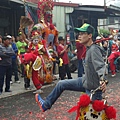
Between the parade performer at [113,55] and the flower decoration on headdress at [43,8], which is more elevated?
the flower decoration on headdress at [43,8]

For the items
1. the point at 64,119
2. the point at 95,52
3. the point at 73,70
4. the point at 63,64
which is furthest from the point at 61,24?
the point at 95,52

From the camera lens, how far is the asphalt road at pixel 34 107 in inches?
237

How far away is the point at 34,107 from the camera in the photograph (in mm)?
6918

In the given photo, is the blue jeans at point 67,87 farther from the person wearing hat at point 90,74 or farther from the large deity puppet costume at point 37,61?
the large deity puppet costume at point 37,61

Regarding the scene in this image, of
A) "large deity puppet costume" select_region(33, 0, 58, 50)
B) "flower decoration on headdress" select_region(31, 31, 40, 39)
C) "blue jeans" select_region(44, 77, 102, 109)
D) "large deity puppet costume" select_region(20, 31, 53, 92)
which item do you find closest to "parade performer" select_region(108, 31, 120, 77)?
"large deity puppet costume" select_region(33, 0, 58, 50)

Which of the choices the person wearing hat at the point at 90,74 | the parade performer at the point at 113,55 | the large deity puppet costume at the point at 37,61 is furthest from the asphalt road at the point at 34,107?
the parade performer at the point at 113,55

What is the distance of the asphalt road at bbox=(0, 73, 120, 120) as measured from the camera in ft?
19.7

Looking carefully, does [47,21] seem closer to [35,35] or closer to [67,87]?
[35,35]

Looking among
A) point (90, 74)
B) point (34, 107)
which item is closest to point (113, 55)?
point (34, 107)

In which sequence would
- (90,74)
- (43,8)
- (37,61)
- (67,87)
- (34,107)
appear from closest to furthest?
(90,74) < (67,87) < (34,107) < (37,61) < (43,8)

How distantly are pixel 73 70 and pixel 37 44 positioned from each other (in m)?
5.48

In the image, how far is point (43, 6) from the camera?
10.4 metres

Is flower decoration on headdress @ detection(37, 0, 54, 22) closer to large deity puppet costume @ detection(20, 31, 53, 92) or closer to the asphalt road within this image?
large deity puppet costume @ detection(20, 31, 53, 92)

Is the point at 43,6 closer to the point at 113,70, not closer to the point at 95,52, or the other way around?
the point at 113,70
